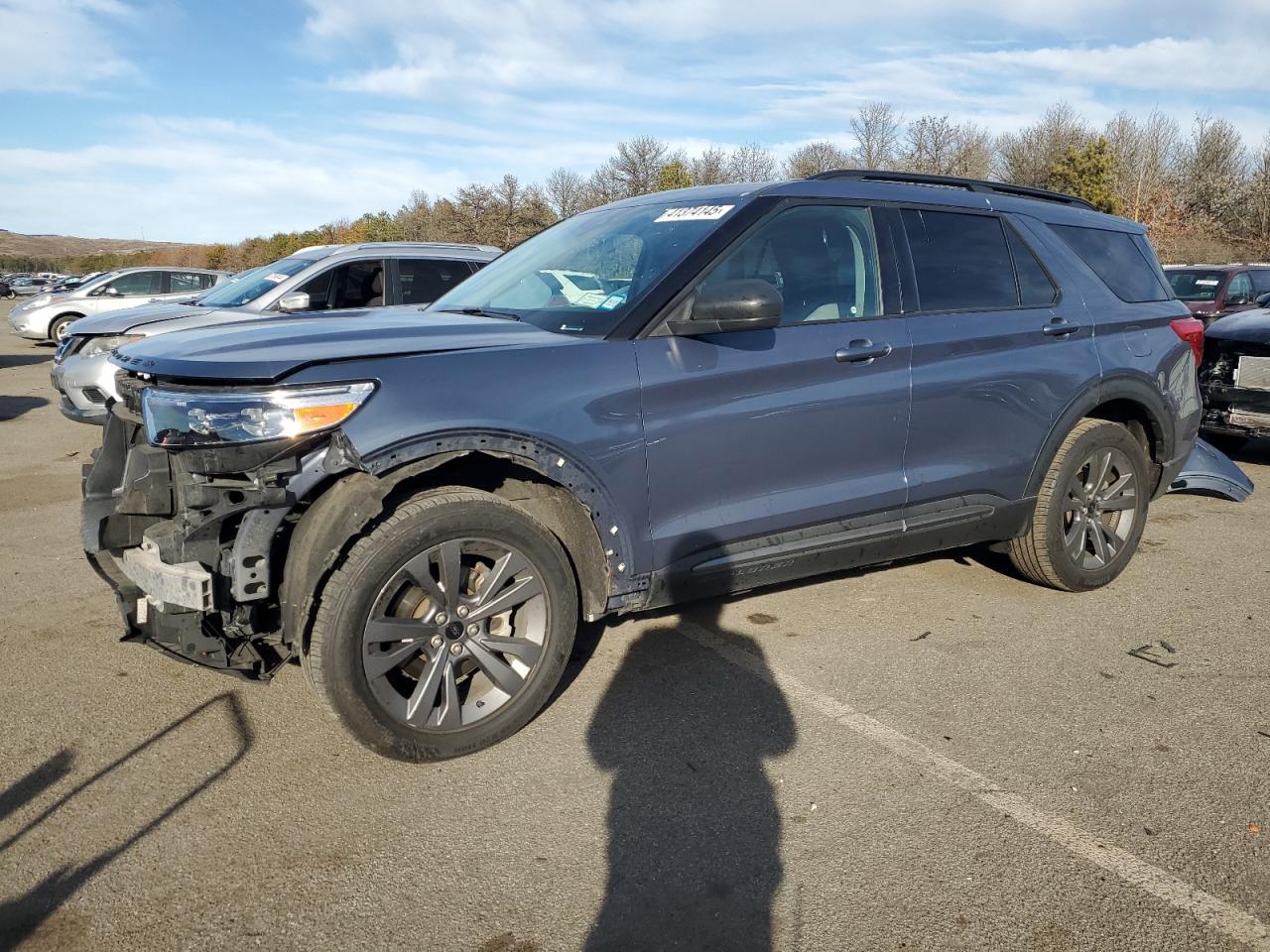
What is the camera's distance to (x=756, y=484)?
366 centimetres

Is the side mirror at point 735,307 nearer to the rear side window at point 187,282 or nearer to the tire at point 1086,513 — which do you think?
the tire at point 1086,513

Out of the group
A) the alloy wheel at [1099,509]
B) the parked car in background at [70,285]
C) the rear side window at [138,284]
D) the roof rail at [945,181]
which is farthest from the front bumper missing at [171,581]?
the parked car in background at [70,285]

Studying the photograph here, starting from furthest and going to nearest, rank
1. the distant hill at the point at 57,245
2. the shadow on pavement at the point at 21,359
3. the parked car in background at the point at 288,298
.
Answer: the distant hill at the point at 57,245, the shadow on pavement at the point at 21,359, the parked car in background at the point at 288,298

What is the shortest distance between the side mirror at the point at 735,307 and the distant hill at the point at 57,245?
475ft

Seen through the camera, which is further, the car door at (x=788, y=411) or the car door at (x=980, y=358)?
the car door at (x=980, y=358)

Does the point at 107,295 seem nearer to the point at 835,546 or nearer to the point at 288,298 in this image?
the point at 288,298

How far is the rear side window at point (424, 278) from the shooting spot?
907cm

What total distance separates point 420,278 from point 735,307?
20.9 ft

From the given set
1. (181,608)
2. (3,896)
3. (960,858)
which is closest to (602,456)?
(181,608)

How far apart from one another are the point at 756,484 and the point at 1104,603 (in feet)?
7.44

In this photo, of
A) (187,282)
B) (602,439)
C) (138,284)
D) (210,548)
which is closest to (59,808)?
(210,548)

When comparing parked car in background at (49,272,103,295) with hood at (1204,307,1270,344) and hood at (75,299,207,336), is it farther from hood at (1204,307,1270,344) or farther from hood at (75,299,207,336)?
hood at (1204,307,1270,344)

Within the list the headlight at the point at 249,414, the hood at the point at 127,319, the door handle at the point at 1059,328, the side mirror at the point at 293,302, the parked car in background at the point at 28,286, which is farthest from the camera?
the parked car in background at the point at 28,286

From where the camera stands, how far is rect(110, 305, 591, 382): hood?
2.94 meters
